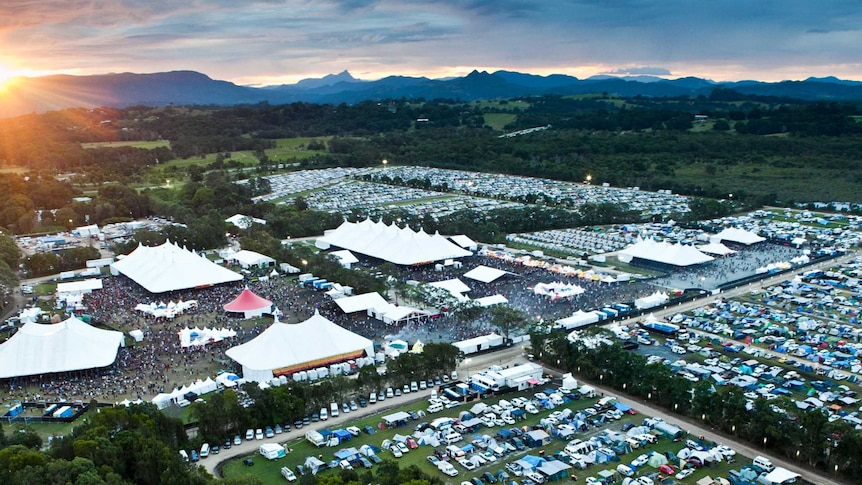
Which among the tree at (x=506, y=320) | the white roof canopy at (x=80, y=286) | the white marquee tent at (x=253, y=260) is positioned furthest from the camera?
the white marquee tent at (x=253, y=260)

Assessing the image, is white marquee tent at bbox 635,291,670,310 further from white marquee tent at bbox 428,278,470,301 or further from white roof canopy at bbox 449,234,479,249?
white roof canopy at bbox 449,234,479,249

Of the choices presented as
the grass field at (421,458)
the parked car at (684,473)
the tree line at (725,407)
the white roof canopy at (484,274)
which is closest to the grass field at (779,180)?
the white roof canopy at (484,274)

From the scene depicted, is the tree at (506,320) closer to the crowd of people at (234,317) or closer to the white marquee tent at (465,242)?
the crowd of people at (234,317)

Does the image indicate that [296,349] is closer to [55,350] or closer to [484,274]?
[55,350]

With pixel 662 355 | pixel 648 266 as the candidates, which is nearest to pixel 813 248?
pixel 648 266

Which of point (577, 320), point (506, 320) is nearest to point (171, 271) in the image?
point (506, 320)

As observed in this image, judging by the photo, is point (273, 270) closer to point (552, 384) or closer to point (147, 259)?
point (147, 259)
